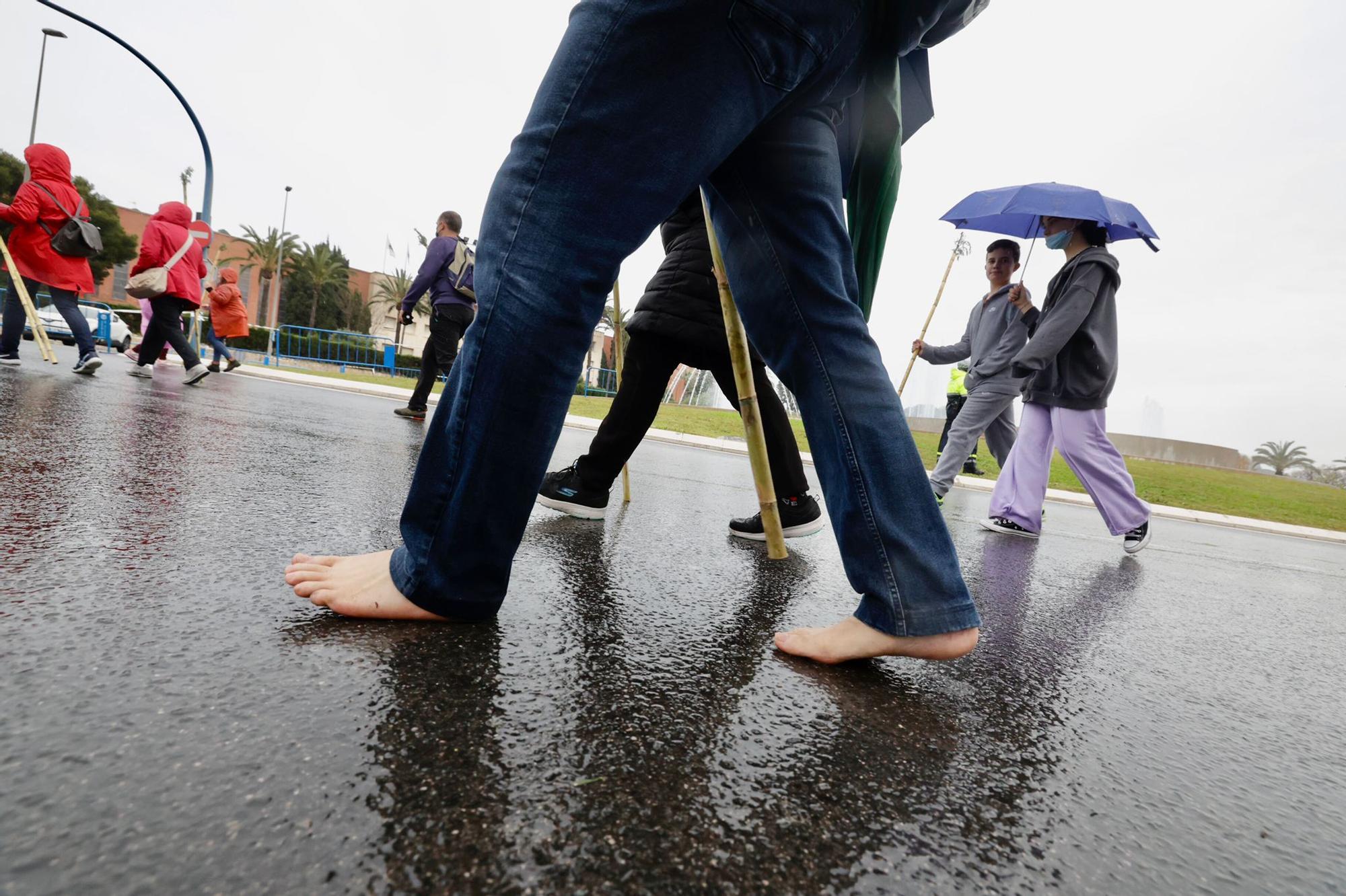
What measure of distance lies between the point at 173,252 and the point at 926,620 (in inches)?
356

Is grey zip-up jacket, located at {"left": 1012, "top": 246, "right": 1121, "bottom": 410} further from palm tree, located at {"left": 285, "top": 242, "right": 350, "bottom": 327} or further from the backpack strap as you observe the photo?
palm tree, located at {"left": 285, "top": 242, "right": 350, "bottom": 327}

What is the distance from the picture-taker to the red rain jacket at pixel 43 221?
655 cm

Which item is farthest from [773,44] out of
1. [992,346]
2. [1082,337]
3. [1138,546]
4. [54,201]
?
[54,201]

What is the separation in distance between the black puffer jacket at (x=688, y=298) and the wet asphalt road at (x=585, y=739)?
3.51ft

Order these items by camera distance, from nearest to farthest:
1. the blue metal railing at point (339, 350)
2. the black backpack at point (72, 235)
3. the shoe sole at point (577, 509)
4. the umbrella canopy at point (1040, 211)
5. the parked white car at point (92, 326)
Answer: the shoe sole at point (577, 509) < the umbrella canopy at point (1040, 211) < the black backpack at point (72, 235) < the parked white car at point (92, 326) < the blue metal railing at point (339, 350)

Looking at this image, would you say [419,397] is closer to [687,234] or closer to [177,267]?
[177,267]

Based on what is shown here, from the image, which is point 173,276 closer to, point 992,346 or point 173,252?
point 173,252

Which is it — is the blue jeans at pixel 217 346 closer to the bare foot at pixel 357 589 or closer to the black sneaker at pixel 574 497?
the black sneaker at pixel 574 497

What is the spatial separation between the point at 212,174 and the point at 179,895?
51.4ft

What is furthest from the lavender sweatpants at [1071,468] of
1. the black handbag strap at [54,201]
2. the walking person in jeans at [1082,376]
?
the black handbag strap at [54,201]

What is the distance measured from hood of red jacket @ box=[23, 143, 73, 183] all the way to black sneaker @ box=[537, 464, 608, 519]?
6.89 meters

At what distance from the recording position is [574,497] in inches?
124

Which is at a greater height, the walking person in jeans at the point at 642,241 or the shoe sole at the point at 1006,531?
the walking person in jeans at the point at 642,241

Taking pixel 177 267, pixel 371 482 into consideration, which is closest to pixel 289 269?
pixel 177 267
